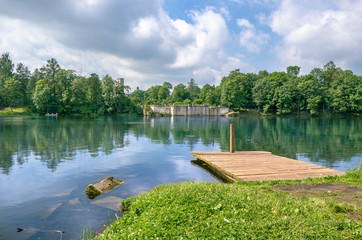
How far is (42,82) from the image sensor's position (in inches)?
3187

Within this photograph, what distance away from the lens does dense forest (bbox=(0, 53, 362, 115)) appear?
80.6 m

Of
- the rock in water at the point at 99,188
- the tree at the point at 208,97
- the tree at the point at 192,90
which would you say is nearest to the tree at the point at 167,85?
the tree at the point at 192,90

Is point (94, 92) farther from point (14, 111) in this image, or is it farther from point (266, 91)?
point (266, 91)

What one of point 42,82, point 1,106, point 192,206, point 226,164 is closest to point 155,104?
point 42,82

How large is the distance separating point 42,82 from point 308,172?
289ft

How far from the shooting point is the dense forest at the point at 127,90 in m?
80.6

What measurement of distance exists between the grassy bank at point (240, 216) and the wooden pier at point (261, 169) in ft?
8.55

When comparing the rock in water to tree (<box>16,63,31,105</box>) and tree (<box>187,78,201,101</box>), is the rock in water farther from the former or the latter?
tree (<box>187,78,201,101</box>)

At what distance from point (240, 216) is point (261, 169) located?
22.1 ft

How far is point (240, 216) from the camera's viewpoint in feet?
17.9

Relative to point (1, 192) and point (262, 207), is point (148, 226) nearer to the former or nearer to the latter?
point (262, 207)

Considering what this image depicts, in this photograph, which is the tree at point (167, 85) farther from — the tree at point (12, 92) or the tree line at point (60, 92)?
the tree at point (12, 92)

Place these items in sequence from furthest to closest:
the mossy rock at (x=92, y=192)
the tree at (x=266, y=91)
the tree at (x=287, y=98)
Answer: the tree at (x=266, y=91) → the tree at (x=287, y=98) → the mossy rock at (x=92, y=192)

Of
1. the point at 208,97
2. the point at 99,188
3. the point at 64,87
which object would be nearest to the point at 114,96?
the point at 64,87
